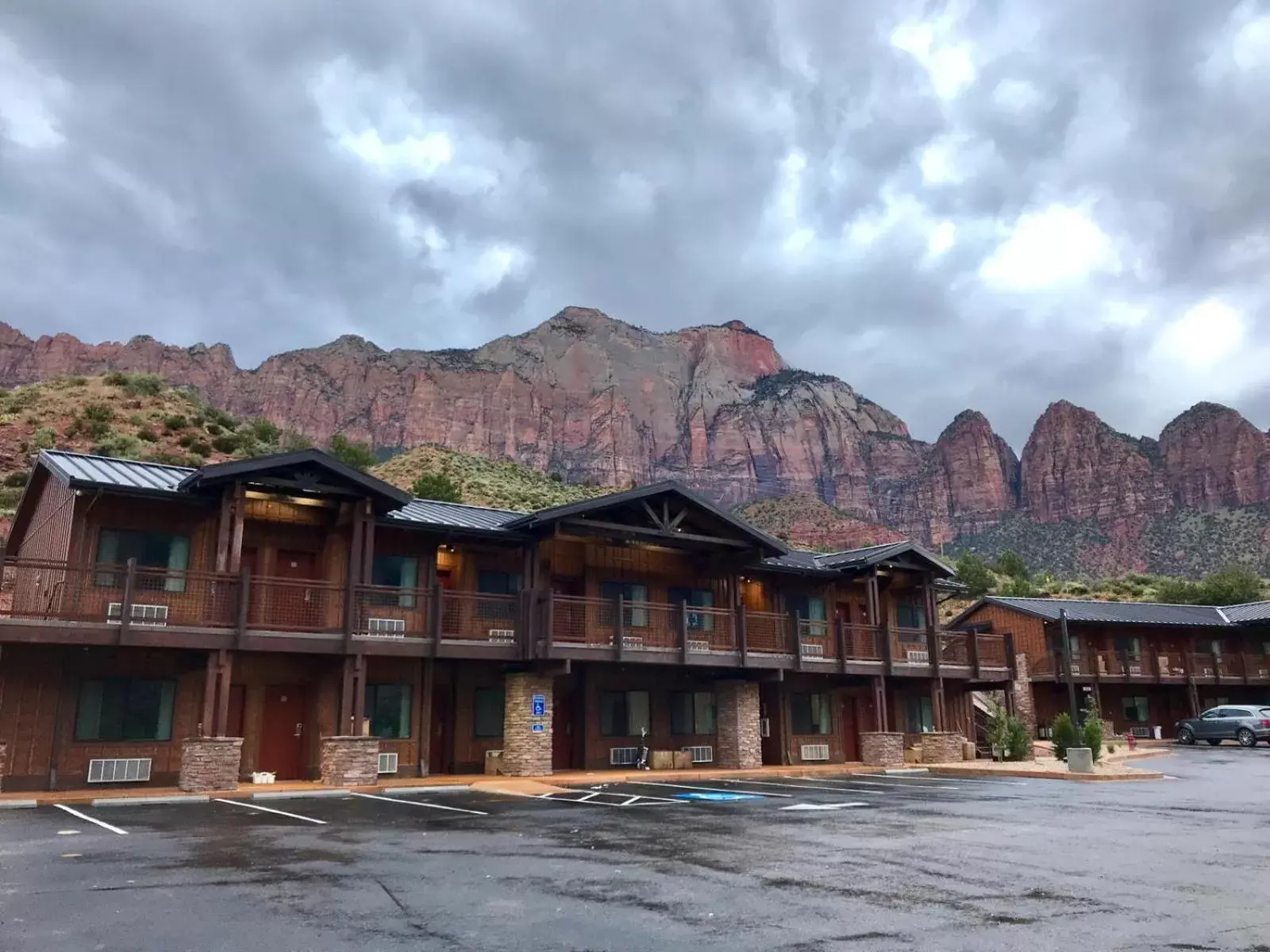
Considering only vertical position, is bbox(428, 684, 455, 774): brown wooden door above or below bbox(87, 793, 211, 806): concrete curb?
above

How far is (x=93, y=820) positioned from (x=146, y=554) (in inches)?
355

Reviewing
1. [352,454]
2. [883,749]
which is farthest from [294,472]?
[352,454]

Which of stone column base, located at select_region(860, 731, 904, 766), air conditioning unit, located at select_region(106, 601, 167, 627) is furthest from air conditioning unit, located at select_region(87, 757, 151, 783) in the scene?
stone column base, located at select_region(860, 731, 904, 766)

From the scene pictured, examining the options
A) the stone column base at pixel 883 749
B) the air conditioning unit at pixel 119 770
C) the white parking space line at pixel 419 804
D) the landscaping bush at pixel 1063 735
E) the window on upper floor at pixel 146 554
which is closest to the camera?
the white parking space line at pixel 419 804

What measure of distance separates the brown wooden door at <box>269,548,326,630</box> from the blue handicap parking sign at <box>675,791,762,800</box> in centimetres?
939

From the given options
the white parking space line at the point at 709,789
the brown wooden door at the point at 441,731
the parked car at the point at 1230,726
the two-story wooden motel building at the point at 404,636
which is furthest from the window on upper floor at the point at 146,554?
the parked car at the point at 1230,726

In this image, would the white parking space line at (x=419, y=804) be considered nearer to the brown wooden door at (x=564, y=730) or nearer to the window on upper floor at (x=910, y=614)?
the brown wooden door at (x=564, y=730)

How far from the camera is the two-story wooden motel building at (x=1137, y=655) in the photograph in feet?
151

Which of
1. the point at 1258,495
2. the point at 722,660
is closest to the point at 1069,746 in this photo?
the point at 722,660

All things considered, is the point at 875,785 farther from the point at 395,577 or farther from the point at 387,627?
the point at 395,577

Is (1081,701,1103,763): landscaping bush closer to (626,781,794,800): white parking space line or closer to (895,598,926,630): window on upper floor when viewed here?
(895,598,926,630): window on upper floor

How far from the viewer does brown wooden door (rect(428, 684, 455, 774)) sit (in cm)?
2572

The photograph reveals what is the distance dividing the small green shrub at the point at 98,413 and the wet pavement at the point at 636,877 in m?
47.2

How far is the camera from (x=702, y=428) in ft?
537
